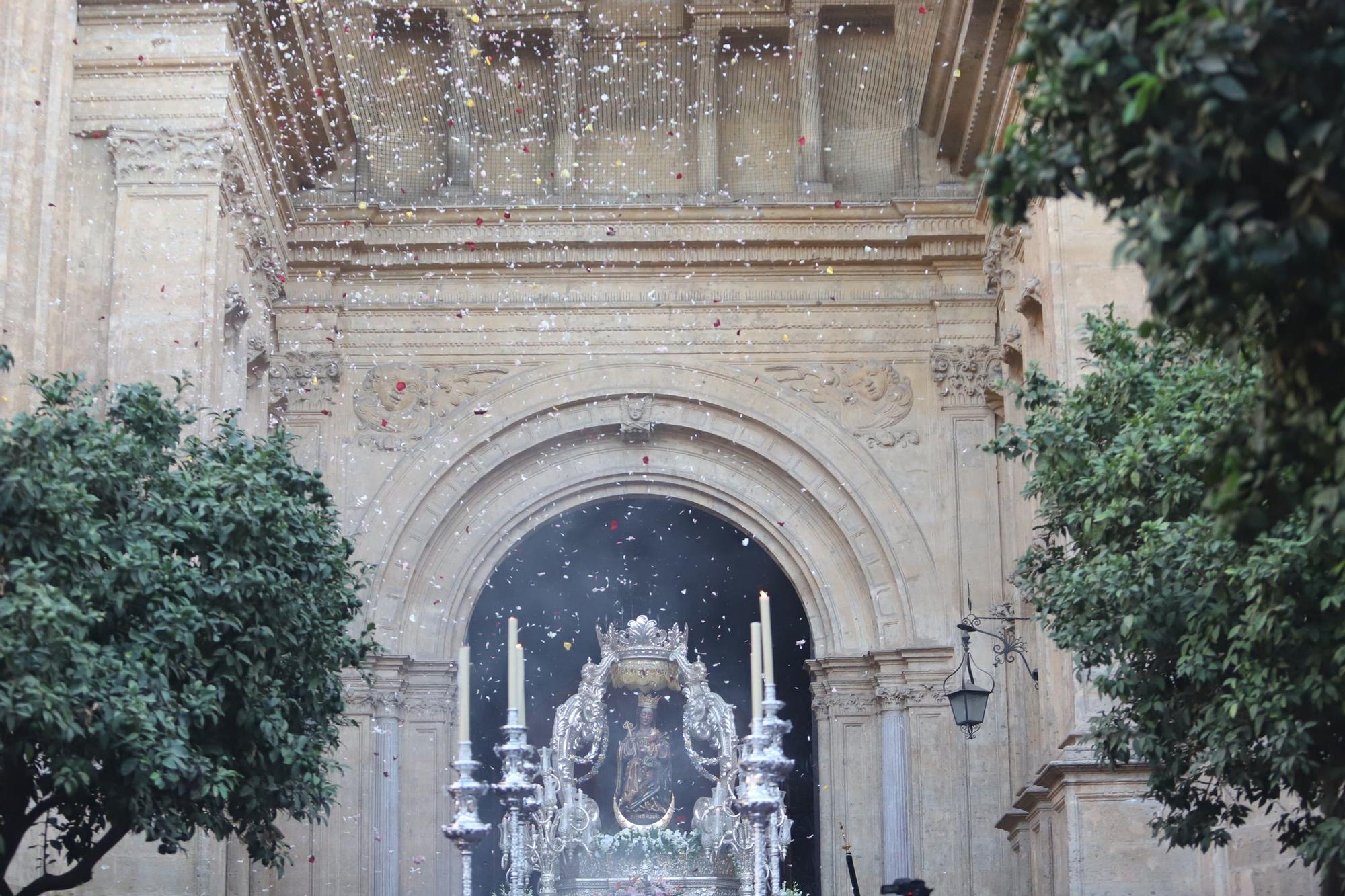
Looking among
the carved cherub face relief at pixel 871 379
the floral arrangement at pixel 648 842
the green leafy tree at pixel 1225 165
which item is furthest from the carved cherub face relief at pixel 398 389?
the green leafy tree at pixel 1225 165

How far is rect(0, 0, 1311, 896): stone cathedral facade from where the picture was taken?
61.4 feet

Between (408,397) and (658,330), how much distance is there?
8.54 ft

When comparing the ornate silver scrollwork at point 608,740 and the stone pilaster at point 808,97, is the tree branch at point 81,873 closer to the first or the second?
the ornate silver scrollwork at point 608,740

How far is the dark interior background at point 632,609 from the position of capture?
24.0 metres

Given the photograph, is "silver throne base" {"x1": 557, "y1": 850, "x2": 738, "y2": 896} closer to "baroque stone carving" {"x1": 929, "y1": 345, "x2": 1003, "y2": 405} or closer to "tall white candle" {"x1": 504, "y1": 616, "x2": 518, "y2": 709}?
"baroque stone carving" {"x1": 929, "y1": 345, "x2": 1003, "y2": 405}

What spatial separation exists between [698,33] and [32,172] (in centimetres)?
871

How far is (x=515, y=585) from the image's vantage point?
24.4 metres

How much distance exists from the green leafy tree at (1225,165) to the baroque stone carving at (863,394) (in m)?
13.0

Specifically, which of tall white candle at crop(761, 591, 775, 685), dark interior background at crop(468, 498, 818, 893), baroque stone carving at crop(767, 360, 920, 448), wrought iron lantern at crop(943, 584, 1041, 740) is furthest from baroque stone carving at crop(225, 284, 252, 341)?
tall white candle at crop(761, 591, 775, 685)

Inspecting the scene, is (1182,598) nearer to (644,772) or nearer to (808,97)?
(644,772)

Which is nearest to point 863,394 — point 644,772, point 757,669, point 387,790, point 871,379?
point 871,379

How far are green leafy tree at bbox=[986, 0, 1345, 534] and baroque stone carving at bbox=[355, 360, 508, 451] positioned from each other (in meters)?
13.6

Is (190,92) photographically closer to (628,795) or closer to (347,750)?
(347,750)

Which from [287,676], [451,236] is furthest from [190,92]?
[287,676]
